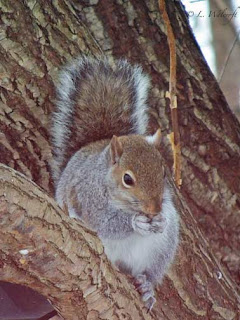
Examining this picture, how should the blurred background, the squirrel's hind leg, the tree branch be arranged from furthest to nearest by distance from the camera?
the blurred background < the squirrel's hind leg < the tree branch

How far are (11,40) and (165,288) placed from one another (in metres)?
0.68

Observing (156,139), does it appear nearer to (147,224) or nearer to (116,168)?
(116,168)

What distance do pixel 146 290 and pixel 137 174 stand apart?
0.26 meters

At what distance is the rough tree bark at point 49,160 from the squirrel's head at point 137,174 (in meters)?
0.17

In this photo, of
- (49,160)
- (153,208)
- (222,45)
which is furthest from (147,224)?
(222,45)

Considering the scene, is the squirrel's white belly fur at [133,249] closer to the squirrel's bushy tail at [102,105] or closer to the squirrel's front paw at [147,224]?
the squirrel's front paw at [147,224]

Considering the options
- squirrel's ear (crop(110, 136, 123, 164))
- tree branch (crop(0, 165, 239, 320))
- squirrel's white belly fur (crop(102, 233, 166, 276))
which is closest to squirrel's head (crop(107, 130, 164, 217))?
squirrel's ear (crop(110, 136, 123, 164))

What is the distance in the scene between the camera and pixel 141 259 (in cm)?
189

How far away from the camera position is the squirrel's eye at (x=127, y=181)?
69.6 inches

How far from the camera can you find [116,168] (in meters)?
1.83

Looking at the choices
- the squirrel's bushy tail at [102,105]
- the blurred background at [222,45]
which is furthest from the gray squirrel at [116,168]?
the blurred background at [222,45]

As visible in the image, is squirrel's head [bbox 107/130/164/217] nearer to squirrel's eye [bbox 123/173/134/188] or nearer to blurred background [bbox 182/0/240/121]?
squirrel's eye [bbox 123/173/134/188]

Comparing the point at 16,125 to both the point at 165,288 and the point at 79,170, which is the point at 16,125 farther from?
the point at 165,288

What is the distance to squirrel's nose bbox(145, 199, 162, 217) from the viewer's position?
1.71m
